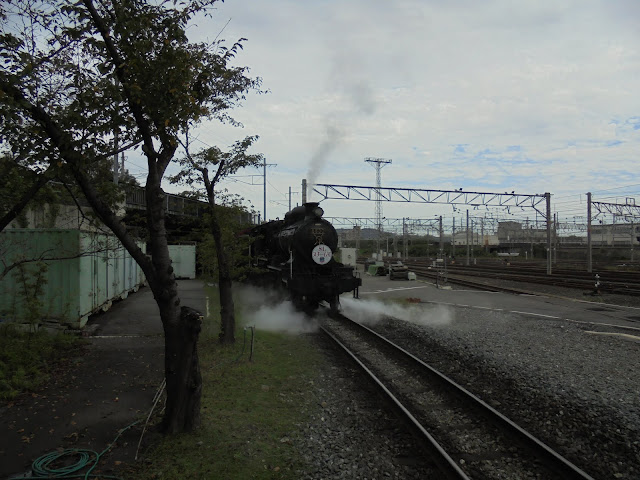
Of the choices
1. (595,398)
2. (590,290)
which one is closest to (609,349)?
(595,398)

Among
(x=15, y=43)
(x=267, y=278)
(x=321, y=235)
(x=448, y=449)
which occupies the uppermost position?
(x=15, y=43)

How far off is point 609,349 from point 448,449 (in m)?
6.75

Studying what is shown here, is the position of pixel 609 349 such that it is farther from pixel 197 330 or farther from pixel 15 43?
pixel 15 43

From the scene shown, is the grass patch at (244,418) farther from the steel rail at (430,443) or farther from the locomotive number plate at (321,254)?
the locomotive number plate at (321,254)

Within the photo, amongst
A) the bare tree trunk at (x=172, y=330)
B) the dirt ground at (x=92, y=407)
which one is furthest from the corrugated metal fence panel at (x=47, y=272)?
the bare tree trunk at (x=172, y=330)

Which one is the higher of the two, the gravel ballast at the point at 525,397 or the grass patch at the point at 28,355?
the grass patch at the point at 28,355

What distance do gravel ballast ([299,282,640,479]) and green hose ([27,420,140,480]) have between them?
2.09 meters

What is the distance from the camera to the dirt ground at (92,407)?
4578 millimetres

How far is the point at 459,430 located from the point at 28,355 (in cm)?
666

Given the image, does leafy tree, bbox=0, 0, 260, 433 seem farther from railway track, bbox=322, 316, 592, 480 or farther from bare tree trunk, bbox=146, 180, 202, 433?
railway track, bbox=322, 316, 592, 480

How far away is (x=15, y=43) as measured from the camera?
4.51m

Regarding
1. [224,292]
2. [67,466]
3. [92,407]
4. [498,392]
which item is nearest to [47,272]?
[224,292]

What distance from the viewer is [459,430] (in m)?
5.73

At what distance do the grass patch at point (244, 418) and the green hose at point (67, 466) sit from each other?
18.6 inches
